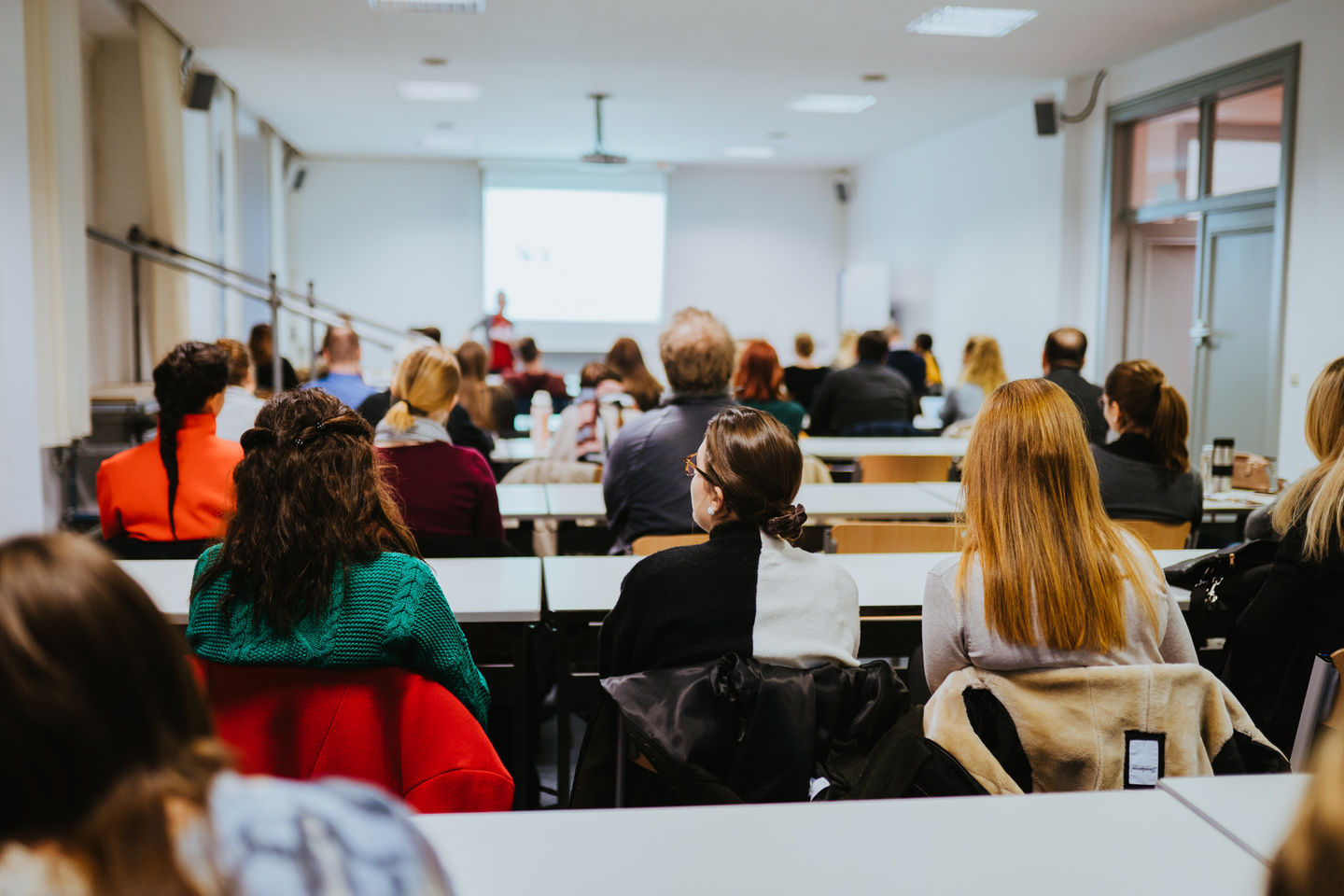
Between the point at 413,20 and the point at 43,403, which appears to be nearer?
the point at 43,403

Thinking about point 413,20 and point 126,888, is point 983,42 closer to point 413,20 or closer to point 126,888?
point 413,20

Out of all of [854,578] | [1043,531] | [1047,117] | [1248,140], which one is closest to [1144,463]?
[854,578]

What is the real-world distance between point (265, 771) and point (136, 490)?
4.54 feet

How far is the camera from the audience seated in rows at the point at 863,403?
604cm

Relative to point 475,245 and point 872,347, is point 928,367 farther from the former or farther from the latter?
point 475,245

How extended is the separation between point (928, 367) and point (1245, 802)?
8169 millimetres

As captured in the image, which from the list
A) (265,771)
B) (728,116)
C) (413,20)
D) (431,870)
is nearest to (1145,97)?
(728,116)

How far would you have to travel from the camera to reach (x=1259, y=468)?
4160 millimetres

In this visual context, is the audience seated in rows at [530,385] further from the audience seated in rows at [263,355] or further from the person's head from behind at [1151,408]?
the person's head from behind at [1151,408]

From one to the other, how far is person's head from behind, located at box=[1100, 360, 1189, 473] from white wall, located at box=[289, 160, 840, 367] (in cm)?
1000

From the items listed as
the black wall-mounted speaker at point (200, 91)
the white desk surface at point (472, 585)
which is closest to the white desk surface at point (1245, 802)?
the white desk surface at point (472, 585)

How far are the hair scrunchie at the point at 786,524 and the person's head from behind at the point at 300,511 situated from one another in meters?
0.61

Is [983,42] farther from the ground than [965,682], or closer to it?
farther from the ground

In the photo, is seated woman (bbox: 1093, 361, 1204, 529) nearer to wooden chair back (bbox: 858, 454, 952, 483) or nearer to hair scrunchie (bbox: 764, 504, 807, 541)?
wooden chair back (bbox: 858, 454, 952, 483)
